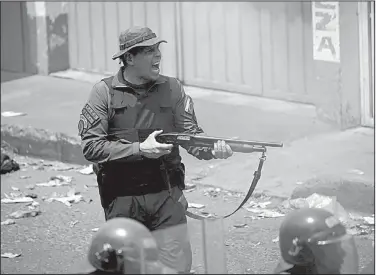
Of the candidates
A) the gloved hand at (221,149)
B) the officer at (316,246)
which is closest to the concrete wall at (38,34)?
the gloved hand at (221,149)

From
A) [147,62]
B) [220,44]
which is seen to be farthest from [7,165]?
[147,62]

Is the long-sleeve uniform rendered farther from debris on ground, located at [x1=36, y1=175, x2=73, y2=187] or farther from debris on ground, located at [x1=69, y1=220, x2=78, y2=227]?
debris on ground, located at [x1=36, y1=175, x2=73, y2=187]

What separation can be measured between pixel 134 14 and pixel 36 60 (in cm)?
178

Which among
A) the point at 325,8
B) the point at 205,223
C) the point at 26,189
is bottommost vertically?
the point at 26,189

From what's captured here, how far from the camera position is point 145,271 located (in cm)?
378

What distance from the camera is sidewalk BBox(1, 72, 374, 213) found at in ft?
30.8

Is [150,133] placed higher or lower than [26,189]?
higher

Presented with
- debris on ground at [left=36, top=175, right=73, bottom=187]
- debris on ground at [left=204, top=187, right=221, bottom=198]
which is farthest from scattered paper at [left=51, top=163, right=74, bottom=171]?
debris on ground at [left=204, top=187, right=221, bottom=198]

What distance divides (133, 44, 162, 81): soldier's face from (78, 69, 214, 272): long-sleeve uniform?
0.32ft

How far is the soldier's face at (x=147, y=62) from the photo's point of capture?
551cm

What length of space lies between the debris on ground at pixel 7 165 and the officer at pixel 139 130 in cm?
514

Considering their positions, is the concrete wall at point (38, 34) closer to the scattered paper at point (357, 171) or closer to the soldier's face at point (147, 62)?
the scattered paper at point (357, 171)

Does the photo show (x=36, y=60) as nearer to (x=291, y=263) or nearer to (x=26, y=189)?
(x=26, y=189)

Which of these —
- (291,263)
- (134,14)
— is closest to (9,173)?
(134,14)
